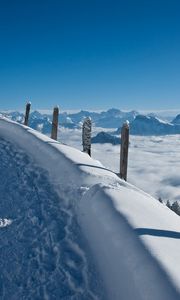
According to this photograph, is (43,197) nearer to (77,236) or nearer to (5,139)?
(77,236)

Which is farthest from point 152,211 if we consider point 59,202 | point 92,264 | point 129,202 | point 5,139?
point 5,139

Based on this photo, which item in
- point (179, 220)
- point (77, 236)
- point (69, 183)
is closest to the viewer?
point (77, 236)

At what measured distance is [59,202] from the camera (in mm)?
7504

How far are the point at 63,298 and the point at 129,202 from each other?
99.8 inches

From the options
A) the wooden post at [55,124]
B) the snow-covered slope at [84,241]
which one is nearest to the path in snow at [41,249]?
the snow-covered slope at [84,241]

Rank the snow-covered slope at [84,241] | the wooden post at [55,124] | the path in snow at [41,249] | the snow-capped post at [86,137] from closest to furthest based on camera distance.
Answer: the snow-covered slope at [84,241] → the path in snow at [41,249] → the snow-capped post at [86,137] → the wooden post at [55,124]

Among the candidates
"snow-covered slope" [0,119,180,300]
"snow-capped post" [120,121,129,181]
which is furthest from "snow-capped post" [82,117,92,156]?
"snow-covered slope" [0,119,180,300]

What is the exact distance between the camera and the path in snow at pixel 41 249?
14.9ft

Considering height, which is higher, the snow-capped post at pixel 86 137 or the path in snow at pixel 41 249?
the snow-capped post at pixel 86 137

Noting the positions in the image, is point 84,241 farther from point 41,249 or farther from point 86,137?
point 86,137

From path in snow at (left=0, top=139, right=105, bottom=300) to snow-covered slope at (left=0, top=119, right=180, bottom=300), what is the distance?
0.04 feet

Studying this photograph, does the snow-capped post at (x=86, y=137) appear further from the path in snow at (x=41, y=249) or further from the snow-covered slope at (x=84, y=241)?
the path in snow at (x=41, y=249)

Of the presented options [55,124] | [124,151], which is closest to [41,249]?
[124,151]

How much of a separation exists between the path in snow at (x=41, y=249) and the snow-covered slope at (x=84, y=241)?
12 millimetres
